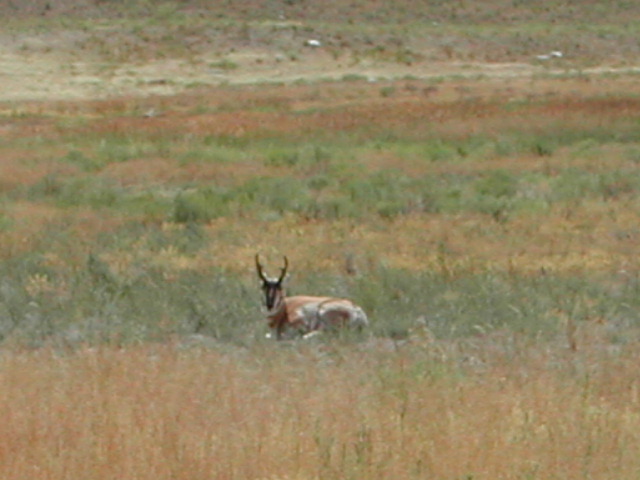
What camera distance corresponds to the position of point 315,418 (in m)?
6.48

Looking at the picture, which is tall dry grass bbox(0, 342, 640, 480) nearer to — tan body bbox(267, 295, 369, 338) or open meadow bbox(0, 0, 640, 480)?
open meadow bbox(0, 0, 640, 480)

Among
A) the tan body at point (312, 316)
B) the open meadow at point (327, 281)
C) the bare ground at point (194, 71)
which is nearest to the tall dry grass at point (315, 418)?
the open meadow at point (327, 281)

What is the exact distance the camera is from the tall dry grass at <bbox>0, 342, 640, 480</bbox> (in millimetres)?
5781

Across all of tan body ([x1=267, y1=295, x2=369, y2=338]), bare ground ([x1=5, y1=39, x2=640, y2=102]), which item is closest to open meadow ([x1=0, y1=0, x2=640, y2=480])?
tan body ([x1=267, y1=295, x2=369, y2=338])

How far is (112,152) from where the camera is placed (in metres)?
27.2

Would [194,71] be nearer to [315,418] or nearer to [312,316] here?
[312,316]

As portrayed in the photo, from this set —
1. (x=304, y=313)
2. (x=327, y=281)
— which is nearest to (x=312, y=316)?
(x=304, y=313)

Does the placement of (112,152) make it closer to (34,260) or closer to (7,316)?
(34,260)

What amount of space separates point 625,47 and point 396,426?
215 feet

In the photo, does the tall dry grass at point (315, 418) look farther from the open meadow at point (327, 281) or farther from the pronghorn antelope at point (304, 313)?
the pronghorn antelope at point (304, 313)

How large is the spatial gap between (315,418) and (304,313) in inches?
165

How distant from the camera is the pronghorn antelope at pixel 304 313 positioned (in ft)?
33.8

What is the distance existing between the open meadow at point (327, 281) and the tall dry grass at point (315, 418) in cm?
2

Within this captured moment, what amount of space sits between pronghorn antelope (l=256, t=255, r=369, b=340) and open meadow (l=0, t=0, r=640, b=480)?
261 mm
